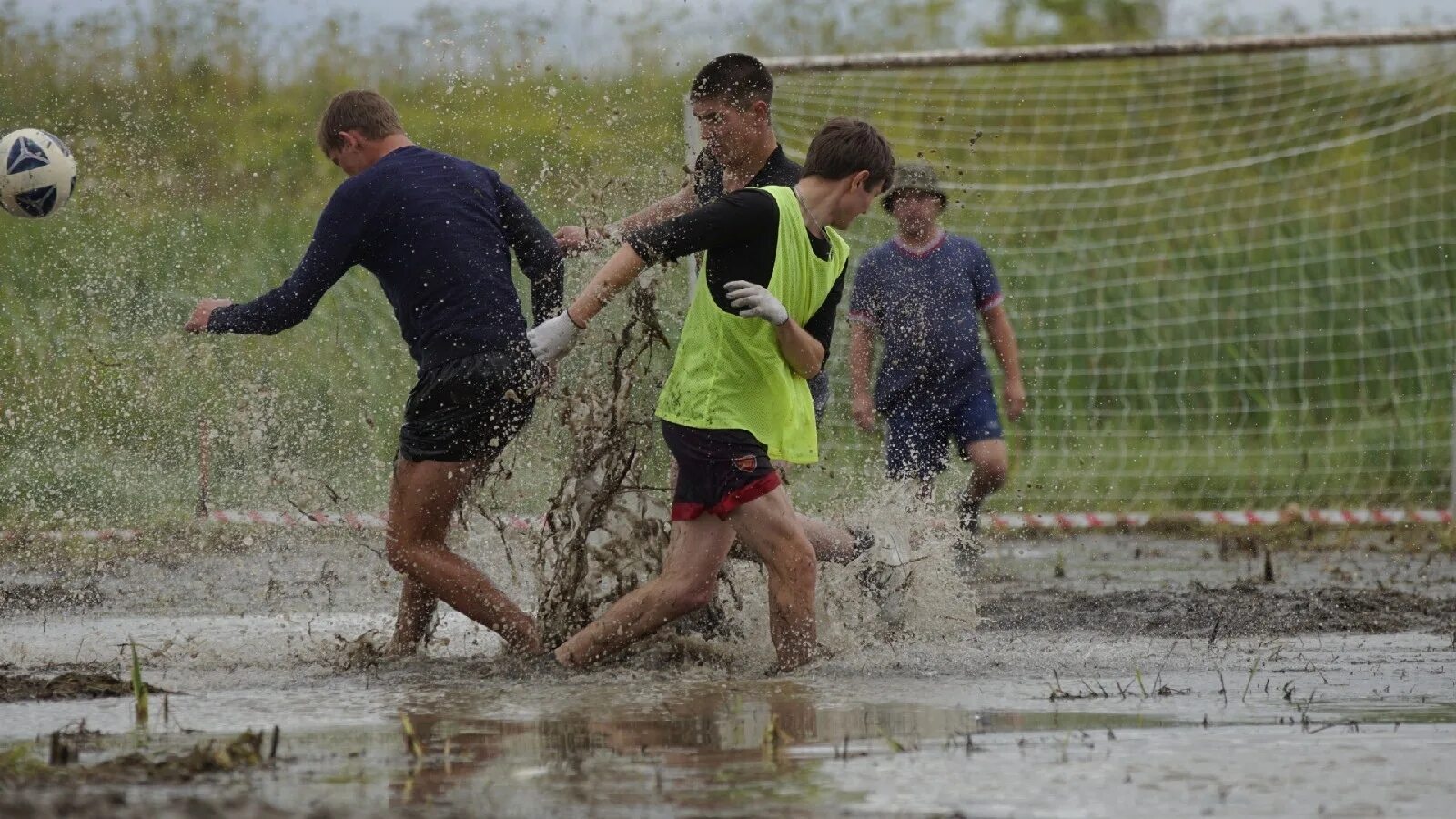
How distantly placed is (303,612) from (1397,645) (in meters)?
4.44

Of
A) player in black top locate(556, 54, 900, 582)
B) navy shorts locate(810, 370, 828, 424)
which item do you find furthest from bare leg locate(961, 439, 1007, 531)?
player in black top locate(556, 54, 900, 582)

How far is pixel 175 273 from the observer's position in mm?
17766

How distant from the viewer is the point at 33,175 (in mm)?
7441

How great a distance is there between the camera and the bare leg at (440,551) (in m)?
6.48

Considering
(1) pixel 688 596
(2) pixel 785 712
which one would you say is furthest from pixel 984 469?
(2) pixel 785 712

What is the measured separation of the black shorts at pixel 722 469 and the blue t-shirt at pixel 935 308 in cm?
377

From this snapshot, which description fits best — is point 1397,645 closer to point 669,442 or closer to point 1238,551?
point 669,442

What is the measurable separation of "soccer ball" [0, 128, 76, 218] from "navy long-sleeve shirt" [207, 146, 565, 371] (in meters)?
1.32

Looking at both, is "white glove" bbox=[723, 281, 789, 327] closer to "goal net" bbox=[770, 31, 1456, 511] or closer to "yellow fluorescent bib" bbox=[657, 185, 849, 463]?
"yellow fluorescent bib" bbox=[657, 185, 849, 463]

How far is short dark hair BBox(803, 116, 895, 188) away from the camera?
593cm

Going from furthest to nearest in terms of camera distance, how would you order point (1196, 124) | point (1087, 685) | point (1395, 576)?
point (1196, 124), point (1395, 576), point (1087, 685)

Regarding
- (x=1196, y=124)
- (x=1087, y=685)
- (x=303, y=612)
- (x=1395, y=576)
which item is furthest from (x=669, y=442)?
(x=1196, y=124)

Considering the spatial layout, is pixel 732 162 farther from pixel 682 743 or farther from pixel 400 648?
pixel 682 743

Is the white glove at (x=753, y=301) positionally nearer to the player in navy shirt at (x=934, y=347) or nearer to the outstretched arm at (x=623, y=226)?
the outstretched arm at (x=623, y=226)
